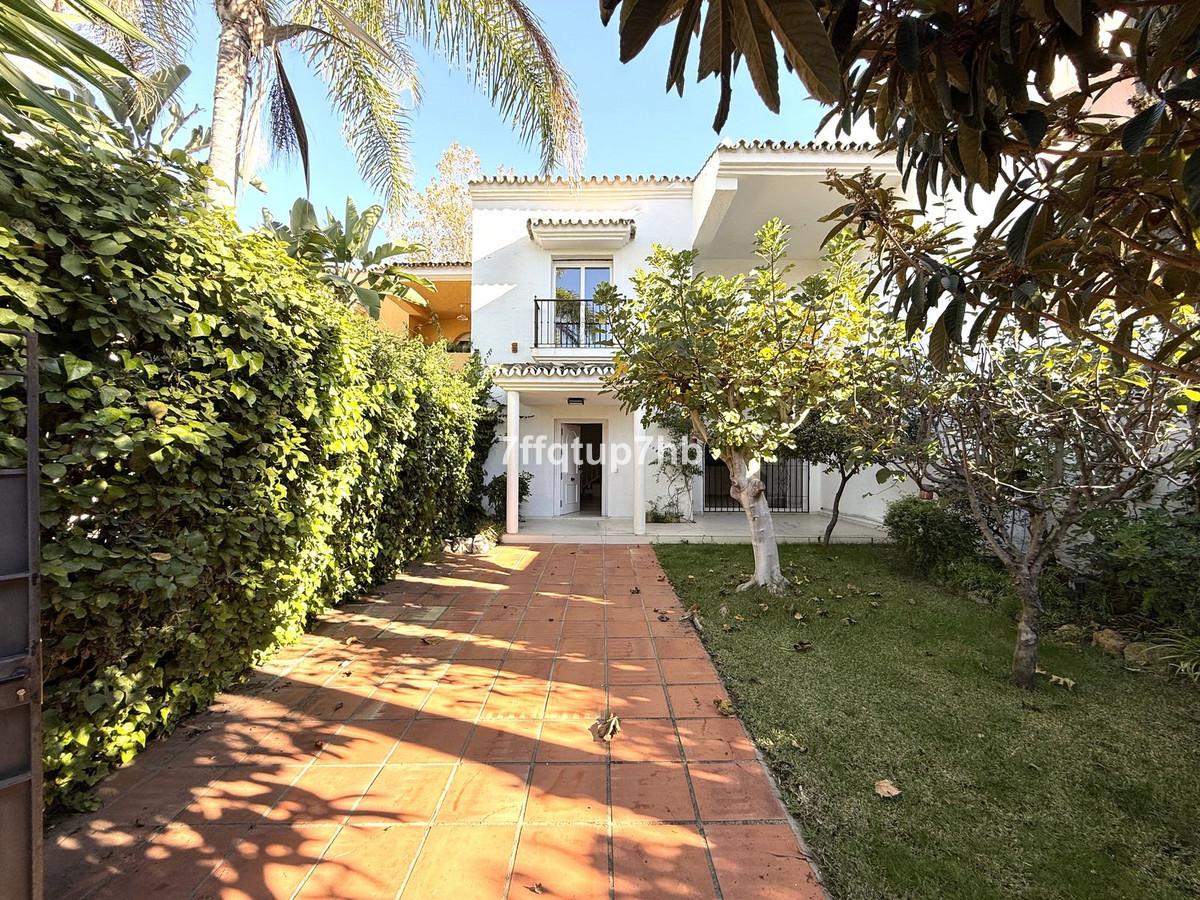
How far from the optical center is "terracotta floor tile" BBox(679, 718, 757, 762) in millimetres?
3049

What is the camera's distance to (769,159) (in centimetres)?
982

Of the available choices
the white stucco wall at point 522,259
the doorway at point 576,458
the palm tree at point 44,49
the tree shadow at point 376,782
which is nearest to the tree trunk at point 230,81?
the palm tree at point 44,49

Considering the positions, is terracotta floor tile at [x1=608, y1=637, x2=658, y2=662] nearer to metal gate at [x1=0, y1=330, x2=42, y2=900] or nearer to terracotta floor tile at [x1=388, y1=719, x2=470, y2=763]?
terracotta floor tile at [x1=388, y1=719, x2=470, y2=763]

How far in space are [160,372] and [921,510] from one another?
8.79 m

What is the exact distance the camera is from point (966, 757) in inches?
118

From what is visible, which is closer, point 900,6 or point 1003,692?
point 900,6

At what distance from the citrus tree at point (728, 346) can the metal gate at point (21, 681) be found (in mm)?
4481

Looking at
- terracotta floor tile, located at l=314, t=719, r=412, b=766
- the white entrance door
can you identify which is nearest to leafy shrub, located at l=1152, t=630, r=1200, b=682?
terracotta floor tile, located at l=314, t=719, r=412, b=766

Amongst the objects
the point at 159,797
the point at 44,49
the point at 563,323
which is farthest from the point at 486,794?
the point at 563,323

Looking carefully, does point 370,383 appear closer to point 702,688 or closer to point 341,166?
point 702,688

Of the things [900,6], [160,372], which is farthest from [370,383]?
[900,6]

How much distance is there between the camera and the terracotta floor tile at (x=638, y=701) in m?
A: 3.57

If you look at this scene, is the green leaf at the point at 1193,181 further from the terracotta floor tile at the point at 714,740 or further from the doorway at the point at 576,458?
the doorway at the point at 576,458

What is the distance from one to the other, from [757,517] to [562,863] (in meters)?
4.78
